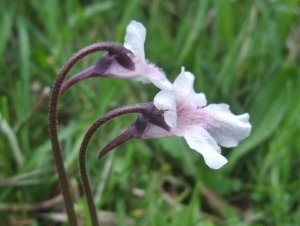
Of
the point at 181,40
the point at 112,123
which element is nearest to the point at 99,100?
the point at 112,123

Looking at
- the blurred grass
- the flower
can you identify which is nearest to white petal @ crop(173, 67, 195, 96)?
the flower

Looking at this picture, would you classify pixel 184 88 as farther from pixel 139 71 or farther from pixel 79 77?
pixel 79 77

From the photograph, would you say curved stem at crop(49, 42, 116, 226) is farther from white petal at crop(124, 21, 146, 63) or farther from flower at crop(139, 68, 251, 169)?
flower at crop(139, 68, 251, 169)

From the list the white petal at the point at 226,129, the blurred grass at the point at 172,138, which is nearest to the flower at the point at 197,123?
the white petal at the point at 226,129

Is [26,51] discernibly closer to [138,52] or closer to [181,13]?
[181,13]

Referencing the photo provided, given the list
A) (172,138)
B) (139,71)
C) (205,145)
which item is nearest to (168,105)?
(205,145)
